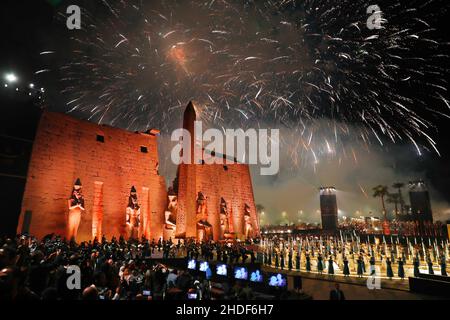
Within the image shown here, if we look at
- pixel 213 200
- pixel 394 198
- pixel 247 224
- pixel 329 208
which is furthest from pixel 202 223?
pixel 394 198

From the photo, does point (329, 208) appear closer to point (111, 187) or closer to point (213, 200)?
point (213, 200)

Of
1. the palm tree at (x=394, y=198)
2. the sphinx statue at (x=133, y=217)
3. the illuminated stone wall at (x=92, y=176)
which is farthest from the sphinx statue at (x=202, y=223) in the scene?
the palm tree at (x=394, y=198)

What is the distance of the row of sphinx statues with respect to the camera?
2331cm

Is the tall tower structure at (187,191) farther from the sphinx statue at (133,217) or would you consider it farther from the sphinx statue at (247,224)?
the sphinx statue at (247,224)

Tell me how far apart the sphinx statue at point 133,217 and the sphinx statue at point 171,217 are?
3.33m

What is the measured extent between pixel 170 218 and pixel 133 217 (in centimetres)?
448

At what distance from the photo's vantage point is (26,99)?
21.2 metres

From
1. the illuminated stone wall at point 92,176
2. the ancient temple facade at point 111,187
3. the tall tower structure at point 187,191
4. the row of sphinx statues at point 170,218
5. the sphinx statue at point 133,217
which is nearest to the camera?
the illuminated stone wall at point 92,176

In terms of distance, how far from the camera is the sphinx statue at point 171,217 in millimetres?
29828

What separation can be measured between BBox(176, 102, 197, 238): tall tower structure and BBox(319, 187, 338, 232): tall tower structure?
43.6 m

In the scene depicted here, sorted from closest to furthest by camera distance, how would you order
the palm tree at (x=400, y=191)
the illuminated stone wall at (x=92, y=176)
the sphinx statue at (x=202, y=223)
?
the illuminated stone wall at (x=92, y=176), the sphinx statue at (x=202, y=223), the palm tree at (x=400, y=191)

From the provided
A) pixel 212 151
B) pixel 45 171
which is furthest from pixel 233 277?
pixel 212 151

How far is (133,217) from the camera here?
26.9 meters

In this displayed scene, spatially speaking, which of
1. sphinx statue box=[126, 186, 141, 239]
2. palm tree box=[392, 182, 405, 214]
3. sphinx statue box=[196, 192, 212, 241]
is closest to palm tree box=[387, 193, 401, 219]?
palm tree box=[392, 182, 405, 214]
